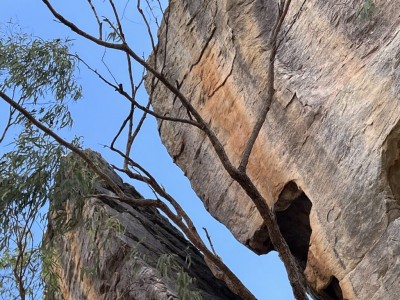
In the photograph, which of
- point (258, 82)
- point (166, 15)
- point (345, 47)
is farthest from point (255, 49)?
point (166, 15)

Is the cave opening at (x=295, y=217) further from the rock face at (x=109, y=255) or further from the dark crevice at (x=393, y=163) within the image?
the dark crevice at (x=393, y=163)

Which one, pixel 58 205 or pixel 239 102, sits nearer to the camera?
pixel 58 205

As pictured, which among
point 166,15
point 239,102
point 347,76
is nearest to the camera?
point 347,76

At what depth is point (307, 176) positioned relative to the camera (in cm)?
1051

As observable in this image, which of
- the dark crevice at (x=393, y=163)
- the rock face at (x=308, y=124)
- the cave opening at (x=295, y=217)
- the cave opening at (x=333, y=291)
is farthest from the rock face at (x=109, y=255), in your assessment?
the dark crevice at (x=393, y=163)

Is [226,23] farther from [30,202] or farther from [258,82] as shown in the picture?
[30,202]

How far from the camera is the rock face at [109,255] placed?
10.3 m

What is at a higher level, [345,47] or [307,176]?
[345,47]

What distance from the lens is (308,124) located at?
1065 centimetres

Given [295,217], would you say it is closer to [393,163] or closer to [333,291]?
[333,291]

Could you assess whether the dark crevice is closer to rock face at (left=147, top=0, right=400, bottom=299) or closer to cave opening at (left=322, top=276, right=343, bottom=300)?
rock face at (left=147, top=0, right=400, bottom=299)

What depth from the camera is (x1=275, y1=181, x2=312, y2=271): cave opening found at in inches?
434

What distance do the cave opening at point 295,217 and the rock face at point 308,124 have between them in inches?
0.6

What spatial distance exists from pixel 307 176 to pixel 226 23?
291cm
